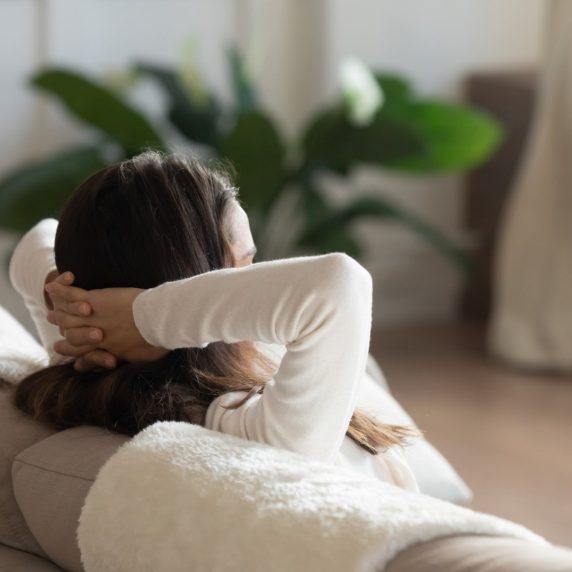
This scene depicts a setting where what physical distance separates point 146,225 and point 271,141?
225 centimetres

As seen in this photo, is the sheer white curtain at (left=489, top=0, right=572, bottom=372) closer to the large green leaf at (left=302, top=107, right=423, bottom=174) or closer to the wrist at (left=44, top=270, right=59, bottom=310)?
the large green leaf at (left=302, top=107, right=423, bottom=174)

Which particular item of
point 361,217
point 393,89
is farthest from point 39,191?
point 393,89

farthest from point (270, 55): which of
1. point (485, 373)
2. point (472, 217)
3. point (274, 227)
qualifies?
point (485, 373)

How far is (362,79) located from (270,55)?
69 centimetres

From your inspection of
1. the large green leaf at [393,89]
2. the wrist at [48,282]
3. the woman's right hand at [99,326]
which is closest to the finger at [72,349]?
the woman's right hand at [99,326]

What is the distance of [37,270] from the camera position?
1304mm

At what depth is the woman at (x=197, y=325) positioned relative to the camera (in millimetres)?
934

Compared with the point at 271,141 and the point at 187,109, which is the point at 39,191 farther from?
the point at 271,141

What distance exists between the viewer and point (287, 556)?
724 mm

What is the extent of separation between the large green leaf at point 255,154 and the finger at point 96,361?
2158 mm

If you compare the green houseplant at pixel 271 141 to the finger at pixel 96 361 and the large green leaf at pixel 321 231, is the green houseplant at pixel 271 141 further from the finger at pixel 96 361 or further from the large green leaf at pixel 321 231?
the finger at pixel 96 361

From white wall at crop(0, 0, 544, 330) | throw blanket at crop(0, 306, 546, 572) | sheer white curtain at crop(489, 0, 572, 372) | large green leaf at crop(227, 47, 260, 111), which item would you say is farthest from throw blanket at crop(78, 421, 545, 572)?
sheer white curtain at crop(489, 0, 572, 372)

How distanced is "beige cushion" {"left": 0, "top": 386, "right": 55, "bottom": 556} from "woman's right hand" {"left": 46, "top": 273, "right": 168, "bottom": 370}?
77 mm

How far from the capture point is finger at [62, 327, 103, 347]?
3.45 ft
